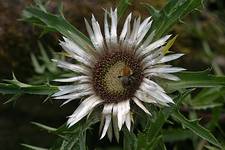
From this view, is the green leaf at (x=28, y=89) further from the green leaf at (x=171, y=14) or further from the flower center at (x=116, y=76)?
the green leaf at (x=171, y=14)

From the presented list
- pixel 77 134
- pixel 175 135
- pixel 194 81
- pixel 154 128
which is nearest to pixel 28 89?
pixel 77 134

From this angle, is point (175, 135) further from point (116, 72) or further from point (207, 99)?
point (116, 72)

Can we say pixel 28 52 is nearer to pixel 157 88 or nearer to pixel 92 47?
pixel 92 47

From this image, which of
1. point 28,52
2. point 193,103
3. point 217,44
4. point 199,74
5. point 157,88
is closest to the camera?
point 157,88

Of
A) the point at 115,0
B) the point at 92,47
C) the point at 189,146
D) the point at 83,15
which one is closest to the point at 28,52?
the point at 83,15

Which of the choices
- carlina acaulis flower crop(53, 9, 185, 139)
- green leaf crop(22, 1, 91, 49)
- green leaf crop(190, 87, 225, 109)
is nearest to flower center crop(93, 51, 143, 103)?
carlina acaulis flower crop(53, 9, 185, 139)

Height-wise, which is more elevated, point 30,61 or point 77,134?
point 30,61
